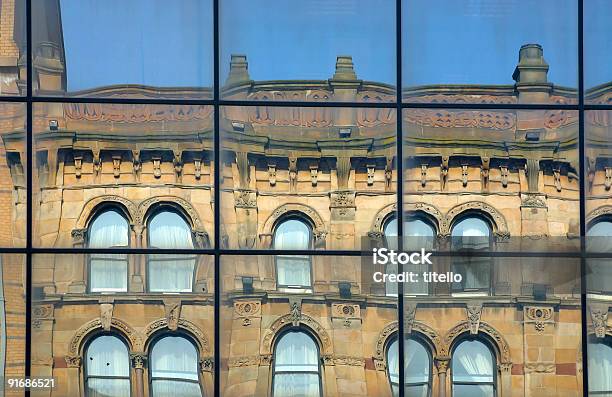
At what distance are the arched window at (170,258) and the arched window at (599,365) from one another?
18.5 ft

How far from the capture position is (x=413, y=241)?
1288 centimetres

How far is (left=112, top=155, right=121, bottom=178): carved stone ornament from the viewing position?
12.8 meters

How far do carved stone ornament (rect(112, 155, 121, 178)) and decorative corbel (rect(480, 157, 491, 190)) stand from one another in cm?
502

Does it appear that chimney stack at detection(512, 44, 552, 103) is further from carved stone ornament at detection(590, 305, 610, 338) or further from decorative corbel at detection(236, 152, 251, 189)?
decorative corbel at detection(236, 152, 251, 189)

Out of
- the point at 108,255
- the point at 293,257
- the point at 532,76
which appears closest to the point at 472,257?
the point at 293,257

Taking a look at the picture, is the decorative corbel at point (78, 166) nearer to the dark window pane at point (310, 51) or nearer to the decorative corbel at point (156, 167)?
the decorative corbel at point (156, 167)

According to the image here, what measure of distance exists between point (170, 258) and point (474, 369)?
4475 millimetres

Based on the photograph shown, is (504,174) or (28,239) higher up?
(504,174)

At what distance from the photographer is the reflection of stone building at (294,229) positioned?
1275cm

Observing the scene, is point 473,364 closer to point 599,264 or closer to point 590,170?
point 599,264

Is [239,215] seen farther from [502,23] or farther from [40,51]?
[502,23]

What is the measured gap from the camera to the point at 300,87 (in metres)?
13.0

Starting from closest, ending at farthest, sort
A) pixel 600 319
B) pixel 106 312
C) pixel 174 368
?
1. pixel 106 312
2. pixel 174 368
3. pixel 600 319

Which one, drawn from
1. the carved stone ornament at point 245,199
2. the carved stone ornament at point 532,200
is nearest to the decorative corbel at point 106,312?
the carved stone ornament at point 245,199
